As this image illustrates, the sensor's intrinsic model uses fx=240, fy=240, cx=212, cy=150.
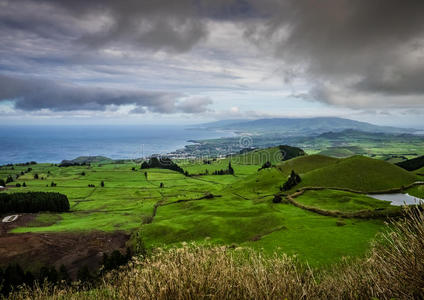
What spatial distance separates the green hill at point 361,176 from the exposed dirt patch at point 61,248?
61.1m

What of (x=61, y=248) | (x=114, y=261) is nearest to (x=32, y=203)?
(x=61, y=248)

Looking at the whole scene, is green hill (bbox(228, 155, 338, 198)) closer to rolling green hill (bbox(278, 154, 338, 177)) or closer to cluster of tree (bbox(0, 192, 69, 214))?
rolling green hill (bbox(278, 154, 338, 177))

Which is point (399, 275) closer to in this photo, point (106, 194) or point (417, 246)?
point (417, 246)

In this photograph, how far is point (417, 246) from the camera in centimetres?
578

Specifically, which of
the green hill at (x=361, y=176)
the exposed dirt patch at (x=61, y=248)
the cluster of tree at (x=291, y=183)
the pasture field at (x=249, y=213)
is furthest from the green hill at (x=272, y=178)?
the exposed dirt patch at (x=61, y=248)

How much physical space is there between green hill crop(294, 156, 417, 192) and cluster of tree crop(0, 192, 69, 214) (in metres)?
81.8

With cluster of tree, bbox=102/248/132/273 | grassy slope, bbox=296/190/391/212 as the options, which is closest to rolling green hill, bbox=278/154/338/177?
grassy slope, bbox=296/190/391/212

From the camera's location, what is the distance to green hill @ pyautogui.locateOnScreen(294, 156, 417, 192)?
74637 millimetres

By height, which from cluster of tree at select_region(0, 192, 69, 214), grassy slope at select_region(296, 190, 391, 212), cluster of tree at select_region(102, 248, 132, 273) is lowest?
cluster of tree at select_region(0, 192, 69, 214)

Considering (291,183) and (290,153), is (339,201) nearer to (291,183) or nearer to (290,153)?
(291,183)

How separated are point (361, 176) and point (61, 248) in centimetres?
8615

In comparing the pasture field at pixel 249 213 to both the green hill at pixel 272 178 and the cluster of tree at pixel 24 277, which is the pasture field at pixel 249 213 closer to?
the green hill at pixel 272 178

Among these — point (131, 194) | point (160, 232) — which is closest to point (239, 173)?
point (131, 194)

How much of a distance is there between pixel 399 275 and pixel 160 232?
45.0 metres
